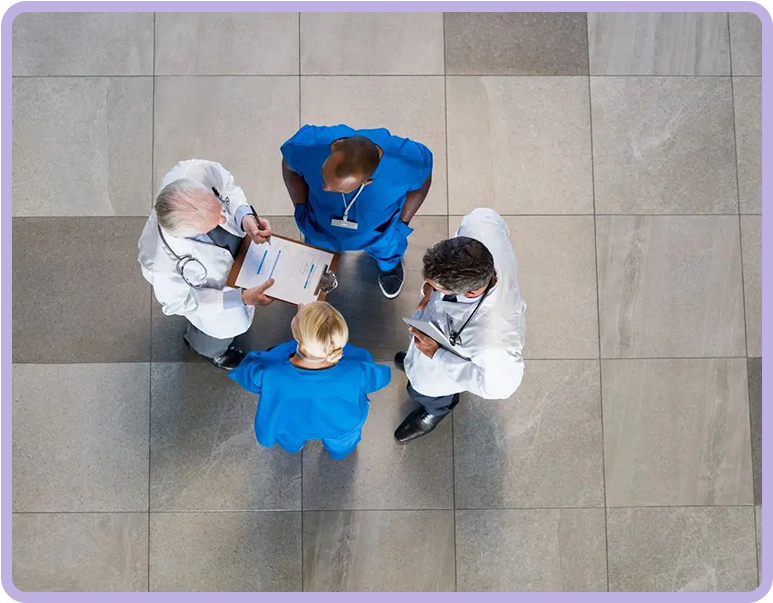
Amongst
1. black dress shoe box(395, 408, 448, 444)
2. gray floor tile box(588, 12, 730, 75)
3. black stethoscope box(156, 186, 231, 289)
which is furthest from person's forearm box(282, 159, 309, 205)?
gray floor tile box(588, 12, 730, 75)

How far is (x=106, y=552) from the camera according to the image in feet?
11.4

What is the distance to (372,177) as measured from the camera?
100 inches

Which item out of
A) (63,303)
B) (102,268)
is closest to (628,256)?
(102,268)

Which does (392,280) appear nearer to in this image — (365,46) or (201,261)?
(201,261)

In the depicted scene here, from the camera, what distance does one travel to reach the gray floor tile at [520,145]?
12.1 ft

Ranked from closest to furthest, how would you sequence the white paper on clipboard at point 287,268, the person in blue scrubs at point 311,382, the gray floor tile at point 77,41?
1. the person in blue scrubs at point 311,382
2. the white paper on clipboard at point 287,268
3. the gray floor tile at point 77,41

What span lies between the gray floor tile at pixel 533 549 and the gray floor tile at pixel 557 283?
934 millimetres

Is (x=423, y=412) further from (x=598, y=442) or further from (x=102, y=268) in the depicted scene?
(x=102, y=268)

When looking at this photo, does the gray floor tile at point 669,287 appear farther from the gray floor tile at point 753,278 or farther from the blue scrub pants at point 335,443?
the blue scrub pants at point 335,443

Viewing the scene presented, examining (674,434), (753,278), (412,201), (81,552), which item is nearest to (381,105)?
(412,201)

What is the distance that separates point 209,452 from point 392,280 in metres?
1.44

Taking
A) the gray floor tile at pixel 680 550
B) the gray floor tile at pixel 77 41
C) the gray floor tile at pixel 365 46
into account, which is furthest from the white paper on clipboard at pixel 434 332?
the gray floor tile at pixel 77 41

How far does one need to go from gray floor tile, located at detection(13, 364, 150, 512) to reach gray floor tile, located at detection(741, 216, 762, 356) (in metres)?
3.57

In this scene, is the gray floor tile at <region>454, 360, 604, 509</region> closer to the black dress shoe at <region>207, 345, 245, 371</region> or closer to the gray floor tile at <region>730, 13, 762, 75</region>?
the black dress shoe at <region>207, 345, 245, 371</region>
